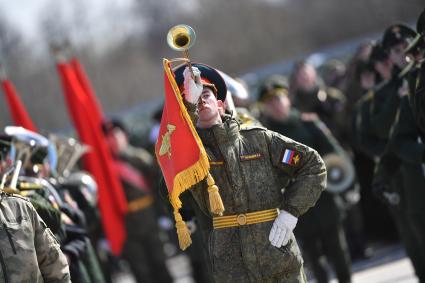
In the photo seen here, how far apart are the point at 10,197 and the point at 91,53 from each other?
173 feet

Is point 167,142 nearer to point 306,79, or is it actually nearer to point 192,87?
point 192,87

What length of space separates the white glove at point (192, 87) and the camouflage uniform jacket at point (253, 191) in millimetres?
234

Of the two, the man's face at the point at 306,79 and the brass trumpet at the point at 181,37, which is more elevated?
the brass trumpet at the point at 181,37

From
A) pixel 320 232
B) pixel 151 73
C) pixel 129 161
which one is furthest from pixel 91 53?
pixel 320 232

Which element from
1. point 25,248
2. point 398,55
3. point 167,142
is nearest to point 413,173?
point 398,55

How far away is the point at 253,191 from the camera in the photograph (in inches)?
251

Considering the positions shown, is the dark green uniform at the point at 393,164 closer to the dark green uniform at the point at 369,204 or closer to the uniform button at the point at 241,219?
the dark green uniform at the point at 369,204

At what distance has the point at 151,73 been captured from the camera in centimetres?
5519

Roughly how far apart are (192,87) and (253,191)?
2.45 ft

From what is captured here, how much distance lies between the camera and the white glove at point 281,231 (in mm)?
6266

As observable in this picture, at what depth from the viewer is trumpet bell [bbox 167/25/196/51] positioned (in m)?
6.25

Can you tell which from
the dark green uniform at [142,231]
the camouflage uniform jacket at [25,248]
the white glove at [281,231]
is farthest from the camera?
the dark green uniform at [142,231]

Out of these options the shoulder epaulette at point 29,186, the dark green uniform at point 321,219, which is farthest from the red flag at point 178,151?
the dark green uniform at point 321,219

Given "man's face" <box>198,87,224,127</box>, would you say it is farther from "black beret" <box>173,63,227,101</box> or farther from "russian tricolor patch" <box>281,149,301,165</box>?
"russian tricolor patch" <box>281,149,301,165</box>
